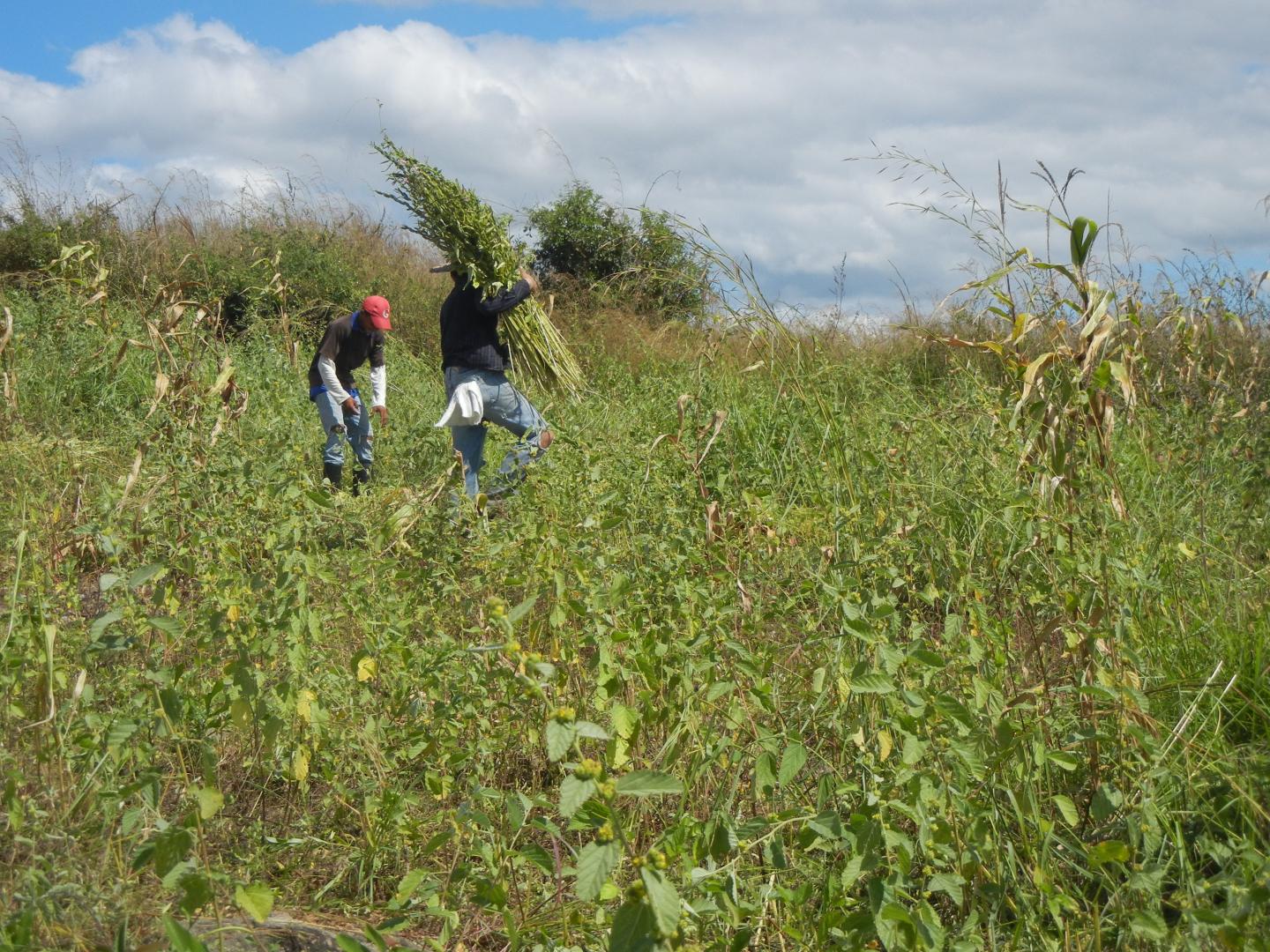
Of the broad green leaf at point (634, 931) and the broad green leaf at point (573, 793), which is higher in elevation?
the broad green leaf at point (573, 793)

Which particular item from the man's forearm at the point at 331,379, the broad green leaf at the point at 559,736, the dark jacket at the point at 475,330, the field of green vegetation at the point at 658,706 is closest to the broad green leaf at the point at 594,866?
the field of green vegetation at the point at 658,706

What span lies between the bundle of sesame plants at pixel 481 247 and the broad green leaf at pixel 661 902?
5.28 m

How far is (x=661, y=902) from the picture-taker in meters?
1.34

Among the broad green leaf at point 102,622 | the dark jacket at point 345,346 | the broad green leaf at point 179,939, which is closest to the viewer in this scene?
the broad green leaf at point 179,939

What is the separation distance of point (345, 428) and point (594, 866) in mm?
5544

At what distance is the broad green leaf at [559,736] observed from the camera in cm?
143

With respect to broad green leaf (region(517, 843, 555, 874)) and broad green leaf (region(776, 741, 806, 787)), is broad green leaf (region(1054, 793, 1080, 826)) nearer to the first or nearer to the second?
broad green leaf (region(776, 741, 806, 787))

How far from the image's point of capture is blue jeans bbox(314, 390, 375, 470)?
6.70 metres

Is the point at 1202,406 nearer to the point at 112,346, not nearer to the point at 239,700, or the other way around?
the point at 239,700

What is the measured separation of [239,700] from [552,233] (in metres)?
13.7

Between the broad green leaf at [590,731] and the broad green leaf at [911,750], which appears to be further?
the broad green leaf at [911,750]

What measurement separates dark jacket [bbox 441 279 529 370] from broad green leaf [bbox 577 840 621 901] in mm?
4862

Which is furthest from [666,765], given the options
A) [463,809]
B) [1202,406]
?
[1202,406]

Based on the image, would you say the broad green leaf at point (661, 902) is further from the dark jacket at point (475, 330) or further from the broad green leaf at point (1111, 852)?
the dark jacket at point (475, 330)
